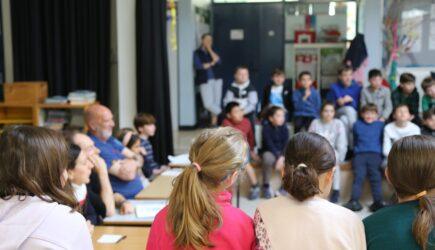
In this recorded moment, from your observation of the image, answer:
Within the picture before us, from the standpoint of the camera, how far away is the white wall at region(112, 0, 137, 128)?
17.9 feet

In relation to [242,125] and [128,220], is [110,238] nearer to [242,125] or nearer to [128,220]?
[128,220]

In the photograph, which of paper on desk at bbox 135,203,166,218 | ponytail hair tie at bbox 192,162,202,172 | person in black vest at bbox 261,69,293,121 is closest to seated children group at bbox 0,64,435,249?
ponytail hair tie at bbox 192,162,202,172

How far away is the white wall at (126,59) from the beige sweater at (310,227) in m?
4.03

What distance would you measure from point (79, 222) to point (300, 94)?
Answer: 4.42 meters

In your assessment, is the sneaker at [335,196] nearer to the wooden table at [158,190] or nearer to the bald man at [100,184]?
the wooden table at [158,190]

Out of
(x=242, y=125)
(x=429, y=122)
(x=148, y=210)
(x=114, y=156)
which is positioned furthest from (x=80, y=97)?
(x=429, y=122)

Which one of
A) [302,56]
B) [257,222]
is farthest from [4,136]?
[302,56]

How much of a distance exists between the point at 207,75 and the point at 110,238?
5.02 m

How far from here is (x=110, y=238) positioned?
2.28 metres

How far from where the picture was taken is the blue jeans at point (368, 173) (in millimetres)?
4967

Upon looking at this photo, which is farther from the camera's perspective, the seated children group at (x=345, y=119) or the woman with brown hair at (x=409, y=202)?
the seated children group at (x=345, y=119)

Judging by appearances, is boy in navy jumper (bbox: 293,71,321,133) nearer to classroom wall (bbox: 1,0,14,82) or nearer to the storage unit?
the storage unit

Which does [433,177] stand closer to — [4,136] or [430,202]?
[430,202]

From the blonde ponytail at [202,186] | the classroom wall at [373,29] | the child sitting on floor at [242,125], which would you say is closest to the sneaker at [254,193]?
the child sitting on floor at [242,125]
